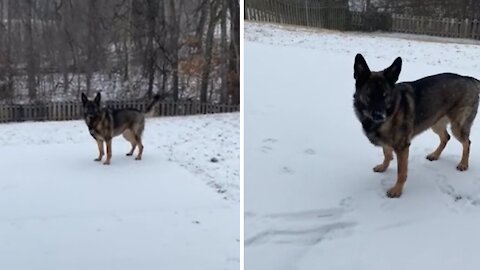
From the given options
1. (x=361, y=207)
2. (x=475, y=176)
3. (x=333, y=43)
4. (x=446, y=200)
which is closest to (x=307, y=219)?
(x=361, y=207)

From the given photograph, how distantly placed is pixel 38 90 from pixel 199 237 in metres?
0.95

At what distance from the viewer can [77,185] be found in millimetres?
2211

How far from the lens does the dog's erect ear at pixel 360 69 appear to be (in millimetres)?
1234

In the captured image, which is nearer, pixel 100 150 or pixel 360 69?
pixel 360 69

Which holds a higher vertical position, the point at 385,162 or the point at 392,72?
the point at 392,72

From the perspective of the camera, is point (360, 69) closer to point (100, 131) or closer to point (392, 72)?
point (392, 72)

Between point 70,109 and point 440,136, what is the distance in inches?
69.8

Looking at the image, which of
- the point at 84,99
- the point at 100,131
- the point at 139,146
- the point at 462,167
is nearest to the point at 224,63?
the point at 139,146

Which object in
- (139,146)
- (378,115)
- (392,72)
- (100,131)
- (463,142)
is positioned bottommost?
(139,146)

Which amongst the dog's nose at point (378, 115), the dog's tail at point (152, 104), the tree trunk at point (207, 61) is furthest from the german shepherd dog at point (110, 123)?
the dog's nose at point (378, 115)

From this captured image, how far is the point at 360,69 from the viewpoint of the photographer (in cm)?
124

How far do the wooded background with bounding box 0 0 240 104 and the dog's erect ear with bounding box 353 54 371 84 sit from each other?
125 centimetres

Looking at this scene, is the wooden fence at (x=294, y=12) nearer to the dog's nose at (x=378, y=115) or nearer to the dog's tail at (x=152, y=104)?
the dog's nose at (x=378, y=115)

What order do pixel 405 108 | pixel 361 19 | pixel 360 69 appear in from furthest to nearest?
pixel 361 19 < pixel 405 108 < pixel 360 69
